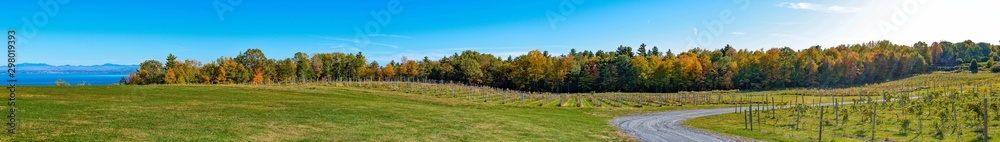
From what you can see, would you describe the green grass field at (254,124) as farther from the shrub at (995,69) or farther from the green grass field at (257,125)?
the shrub at (995,69)

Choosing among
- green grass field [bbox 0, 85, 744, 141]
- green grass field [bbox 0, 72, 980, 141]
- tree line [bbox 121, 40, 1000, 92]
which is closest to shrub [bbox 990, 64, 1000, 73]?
tree line [bbox 121, 40, 1000, 92]

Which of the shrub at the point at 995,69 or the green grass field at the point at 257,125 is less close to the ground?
the shrub at the point at 995,69

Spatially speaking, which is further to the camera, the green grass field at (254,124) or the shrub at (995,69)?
the shrub at (995,69)

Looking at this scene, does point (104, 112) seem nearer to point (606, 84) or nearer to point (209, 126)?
point (209, 126)

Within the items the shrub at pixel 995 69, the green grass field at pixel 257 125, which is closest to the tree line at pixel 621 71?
the shrub at pixel 995 69

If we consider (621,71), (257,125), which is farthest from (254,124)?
(621,71)

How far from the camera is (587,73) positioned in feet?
413

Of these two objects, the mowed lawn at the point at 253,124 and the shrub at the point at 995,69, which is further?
the shrub at the point at 995,69

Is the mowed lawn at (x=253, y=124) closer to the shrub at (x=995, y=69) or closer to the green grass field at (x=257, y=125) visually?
the green grass field at (x=257, y=125)

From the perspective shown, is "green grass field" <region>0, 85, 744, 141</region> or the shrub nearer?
"green grass field" <region>0, 85, 744, 141</region>

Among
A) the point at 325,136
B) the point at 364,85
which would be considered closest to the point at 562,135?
the point at 325,136

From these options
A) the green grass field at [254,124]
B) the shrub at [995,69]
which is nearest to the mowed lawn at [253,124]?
the green grass field at [254,124]

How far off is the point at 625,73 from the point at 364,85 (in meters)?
68.7

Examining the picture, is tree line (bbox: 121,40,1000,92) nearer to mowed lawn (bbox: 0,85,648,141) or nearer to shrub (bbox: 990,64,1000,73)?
shrub (bbox: 990,64,1000,73)
